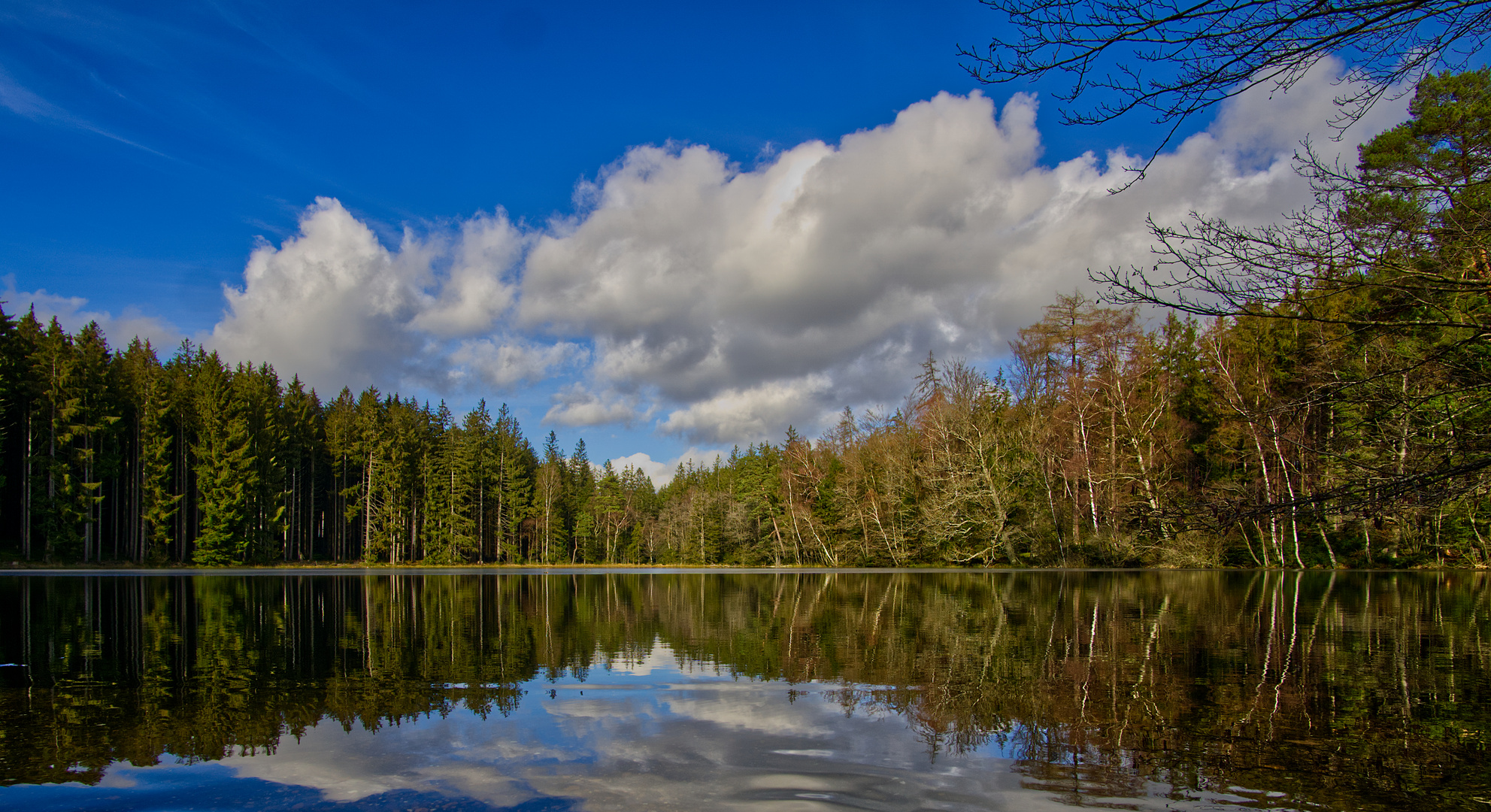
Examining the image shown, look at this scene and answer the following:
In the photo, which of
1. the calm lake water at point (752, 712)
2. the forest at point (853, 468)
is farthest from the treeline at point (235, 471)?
the calm lake water at point (752, 712)

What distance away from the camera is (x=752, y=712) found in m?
8.93

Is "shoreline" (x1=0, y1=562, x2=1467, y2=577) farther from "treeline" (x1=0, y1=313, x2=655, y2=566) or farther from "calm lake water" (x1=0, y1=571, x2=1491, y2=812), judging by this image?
"calm lake water" (x1=0, y1=571, x2=1491, y2=812)

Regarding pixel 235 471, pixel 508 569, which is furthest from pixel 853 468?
pixel 235 471

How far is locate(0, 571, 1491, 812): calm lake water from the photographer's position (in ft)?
20.4

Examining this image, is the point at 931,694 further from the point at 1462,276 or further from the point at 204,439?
the point at 204,439

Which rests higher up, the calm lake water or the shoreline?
the calm lake water

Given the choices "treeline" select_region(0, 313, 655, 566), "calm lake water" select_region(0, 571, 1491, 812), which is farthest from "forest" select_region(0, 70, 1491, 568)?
"calm lake water" select_region(0, 571, 1491, 812)

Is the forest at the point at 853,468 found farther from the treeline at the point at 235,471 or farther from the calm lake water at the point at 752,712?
the calm lake water at the point at 752,712

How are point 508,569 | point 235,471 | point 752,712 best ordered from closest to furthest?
point 752,712
point 235,471
point 508,569

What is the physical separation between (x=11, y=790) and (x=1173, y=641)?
15.8 metres

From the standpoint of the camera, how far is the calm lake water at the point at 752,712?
20.4 feet

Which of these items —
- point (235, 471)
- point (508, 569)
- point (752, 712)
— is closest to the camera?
point (752, 712)

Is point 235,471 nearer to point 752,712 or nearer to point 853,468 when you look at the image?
point 853,468

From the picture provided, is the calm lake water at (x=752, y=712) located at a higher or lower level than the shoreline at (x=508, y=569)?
higher
